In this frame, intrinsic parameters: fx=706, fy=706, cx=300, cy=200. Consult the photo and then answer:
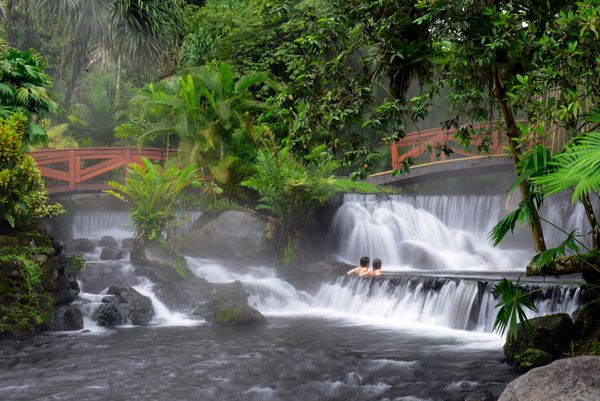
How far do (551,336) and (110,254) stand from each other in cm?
1199

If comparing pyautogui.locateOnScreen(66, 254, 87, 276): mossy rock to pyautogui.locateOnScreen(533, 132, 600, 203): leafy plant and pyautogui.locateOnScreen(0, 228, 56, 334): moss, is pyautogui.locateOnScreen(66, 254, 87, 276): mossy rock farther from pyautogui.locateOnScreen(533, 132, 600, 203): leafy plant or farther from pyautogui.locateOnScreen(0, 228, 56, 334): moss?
pyautogui.locateOnScreen(533, 132, 600, 203): leafy plant

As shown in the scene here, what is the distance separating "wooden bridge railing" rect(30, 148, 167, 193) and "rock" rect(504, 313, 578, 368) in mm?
13751

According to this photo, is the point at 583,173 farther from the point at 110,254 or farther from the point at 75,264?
the point at 110,254

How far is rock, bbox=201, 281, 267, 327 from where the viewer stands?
13.7 m

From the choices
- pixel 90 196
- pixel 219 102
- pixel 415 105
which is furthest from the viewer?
pixel 90 196

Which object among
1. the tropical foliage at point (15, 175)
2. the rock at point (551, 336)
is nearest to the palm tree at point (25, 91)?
the tropical foliage at point (15, 175)

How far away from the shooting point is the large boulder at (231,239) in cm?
1930

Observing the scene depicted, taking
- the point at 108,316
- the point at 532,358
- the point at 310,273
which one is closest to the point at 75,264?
the point at 108,316

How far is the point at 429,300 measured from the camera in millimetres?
14000

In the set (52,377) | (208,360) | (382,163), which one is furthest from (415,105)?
(382,163)

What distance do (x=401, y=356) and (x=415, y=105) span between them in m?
4.50

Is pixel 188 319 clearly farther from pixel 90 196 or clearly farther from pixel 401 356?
pixel 90 196

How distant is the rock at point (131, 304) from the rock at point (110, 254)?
3323mm

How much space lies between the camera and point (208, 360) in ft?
35.3
